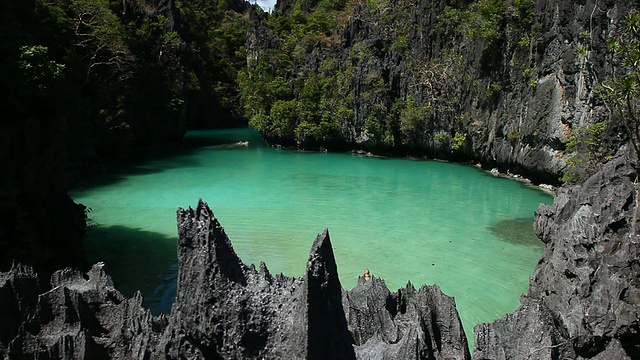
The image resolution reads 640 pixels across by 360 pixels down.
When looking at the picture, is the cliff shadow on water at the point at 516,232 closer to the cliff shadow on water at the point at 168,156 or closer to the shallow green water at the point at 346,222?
the shallow green water at the point at 346,222

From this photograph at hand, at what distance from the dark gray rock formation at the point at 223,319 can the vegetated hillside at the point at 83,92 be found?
2.66 m

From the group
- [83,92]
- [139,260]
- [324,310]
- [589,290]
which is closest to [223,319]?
[324,310]

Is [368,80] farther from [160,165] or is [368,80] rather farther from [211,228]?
[211,228]

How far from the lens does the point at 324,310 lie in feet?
9.46

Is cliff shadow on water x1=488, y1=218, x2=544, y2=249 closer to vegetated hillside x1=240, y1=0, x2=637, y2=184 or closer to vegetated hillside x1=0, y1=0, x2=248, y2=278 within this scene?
vegetated hillside x1=240, y1=0, x2=637, y2=184

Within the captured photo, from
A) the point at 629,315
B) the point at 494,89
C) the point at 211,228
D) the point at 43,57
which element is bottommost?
the point at 629,315

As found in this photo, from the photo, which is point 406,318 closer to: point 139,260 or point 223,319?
point 223,319

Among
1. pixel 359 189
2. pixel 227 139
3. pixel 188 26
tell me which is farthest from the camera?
pixel 188 26

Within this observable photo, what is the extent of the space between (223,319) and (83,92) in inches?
777

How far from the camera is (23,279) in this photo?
4.47 m

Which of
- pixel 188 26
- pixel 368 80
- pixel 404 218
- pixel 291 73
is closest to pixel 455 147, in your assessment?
pixel 368 80

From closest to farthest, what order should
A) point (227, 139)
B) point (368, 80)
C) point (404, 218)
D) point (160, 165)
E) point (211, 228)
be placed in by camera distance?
point (211, 228) → point (404, 218) → point (160, 165) → point (368, 80) → point (227, 139)

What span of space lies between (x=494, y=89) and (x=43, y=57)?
18.0m

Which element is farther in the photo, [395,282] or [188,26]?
[188,26]
